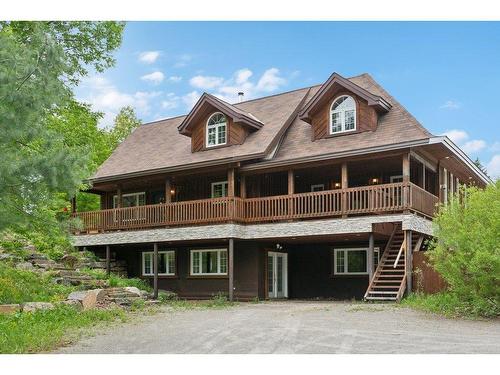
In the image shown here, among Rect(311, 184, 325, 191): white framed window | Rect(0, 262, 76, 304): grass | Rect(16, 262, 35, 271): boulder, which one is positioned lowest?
Rect(0, 262, 76, 304): grass

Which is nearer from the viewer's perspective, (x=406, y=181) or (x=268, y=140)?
(x=406, y=181)

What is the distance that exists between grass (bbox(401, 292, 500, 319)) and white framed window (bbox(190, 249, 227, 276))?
8.36 m

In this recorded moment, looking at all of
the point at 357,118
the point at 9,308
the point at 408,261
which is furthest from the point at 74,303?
the point at 357,118

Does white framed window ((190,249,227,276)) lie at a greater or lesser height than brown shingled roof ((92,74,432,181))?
lesser

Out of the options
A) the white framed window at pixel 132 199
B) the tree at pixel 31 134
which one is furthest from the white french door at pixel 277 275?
the tree at pixel 31 134

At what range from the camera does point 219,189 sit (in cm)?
2480

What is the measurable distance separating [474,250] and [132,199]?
16.2m

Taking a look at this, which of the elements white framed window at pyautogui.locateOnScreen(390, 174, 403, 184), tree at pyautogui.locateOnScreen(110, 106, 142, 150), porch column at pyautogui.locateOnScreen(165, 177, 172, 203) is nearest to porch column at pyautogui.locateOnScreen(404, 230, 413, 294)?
white framed window at pyautogui.locateOnScreen(390, 174, 403, 184)

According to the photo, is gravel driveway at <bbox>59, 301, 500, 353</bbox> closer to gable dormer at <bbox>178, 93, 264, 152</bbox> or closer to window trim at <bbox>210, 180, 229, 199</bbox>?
window trim at <bbox>210, 180, 229, 199</bbox>

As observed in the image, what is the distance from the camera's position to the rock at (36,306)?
15128 mm

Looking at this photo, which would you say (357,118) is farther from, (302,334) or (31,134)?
(31,134)

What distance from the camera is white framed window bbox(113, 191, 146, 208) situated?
27.3 m

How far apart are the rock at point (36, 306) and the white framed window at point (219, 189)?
9.98m

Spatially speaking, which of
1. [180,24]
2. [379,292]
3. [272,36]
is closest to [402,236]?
[379,292]
